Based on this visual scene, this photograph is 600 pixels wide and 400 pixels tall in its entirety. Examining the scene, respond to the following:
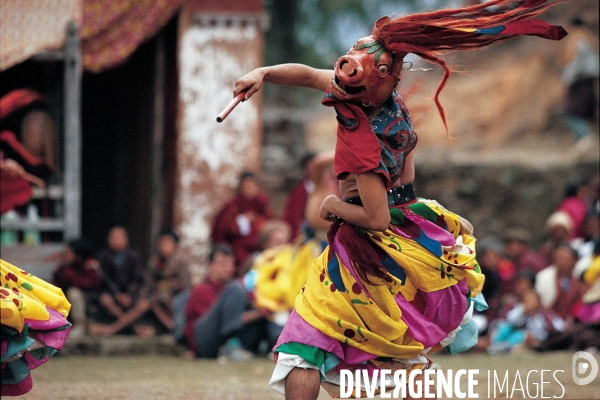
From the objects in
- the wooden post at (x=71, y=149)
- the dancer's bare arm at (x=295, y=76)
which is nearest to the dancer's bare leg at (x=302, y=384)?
the dancer's bare arm at (x=295, y=76)

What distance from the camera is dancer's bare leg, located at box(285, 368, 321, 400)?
3.97m

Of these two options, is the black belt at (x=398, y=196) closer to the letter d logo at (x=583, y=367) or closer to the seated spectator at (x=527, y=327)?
the letter d logo at (x=583, y=367)

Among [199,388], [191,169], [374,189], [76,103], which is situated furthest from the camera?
[191,169]

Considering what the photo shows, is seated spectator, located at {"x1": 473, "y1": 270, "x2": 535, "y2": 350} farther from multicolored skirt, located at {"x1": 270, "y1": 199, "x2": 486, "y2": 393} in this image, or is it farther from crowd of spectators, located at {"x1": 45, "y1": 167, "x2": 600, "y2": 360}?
multicolored skirt, located at {"x1": 270, "y1": 199, "x2": 486, "y2": 393}

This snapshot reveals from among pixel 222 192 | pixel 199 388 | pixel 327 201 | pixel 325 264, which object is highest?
pixel 327 201

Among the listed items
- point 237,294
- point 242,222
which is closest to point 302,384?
point 237,294

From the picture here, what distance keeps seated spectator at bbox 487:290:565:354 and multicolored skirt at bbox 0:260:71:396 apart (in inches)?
232

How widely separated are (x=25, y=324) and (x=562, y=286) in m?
6.72

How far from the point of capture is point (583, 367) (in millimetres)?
7676

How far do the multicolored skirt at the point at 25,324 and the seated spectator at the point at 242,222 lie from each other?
6.18 m

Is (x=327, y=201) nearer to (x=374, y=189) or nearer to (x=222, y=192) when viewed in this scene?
(x=374, y=189)

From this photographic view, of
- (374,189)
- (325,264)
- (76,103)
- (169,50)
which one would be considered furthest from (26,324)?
(169,50)

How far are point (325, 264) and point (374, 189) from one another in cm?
45

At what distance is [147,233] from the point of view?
11656 millimetres
